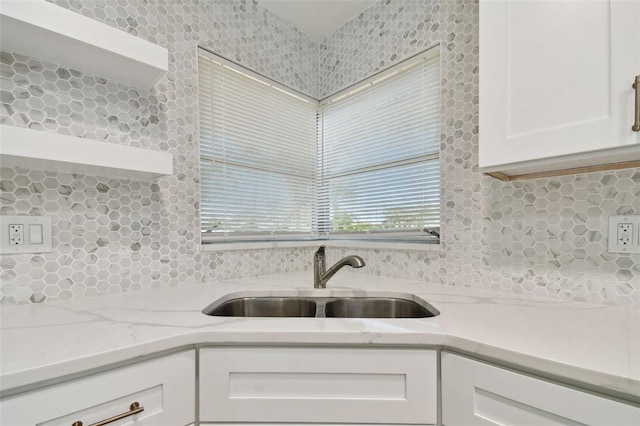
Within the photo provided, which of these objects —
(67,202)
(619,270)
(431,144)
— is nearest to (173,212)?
(67,202)

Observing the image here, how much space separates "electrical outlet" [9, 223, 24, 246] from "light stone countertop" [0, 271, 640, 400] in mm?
218

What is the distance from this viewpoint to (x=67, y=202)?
44.8 inches

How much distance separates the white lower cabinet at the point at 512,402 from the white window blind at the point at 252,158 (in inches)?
48.6

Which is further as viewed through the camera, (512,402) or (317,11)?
(317,11)

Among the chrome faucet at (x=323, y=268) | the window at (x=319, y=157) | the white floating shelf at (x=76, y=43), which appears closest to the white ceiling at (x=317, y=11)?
the window at (x=319, y=157)

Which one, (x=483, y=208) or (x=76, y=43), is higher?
(x=76, y=43)

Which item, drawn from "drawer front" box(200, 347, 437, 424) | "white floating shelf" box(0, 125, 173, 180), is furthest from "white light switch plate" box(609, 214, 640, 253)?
→ "white floating shelf" box(0, 125, 173, 180)

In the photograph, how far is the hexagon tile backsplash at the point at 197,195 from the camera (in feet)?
3.45

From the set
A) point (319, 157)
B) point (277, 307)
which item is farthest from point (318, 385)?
point (319, 157)

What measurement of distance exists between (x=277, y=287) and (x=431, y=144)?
3.44 ft

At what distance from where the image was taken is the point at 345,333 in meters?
0.81

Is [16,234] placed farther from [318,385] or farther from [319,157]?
[319,157]

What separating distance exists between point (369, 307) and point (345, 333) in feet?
1.85

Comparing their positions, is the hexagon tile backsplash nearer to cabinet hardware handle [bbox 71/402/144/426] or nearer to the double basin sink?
the double basin sink
